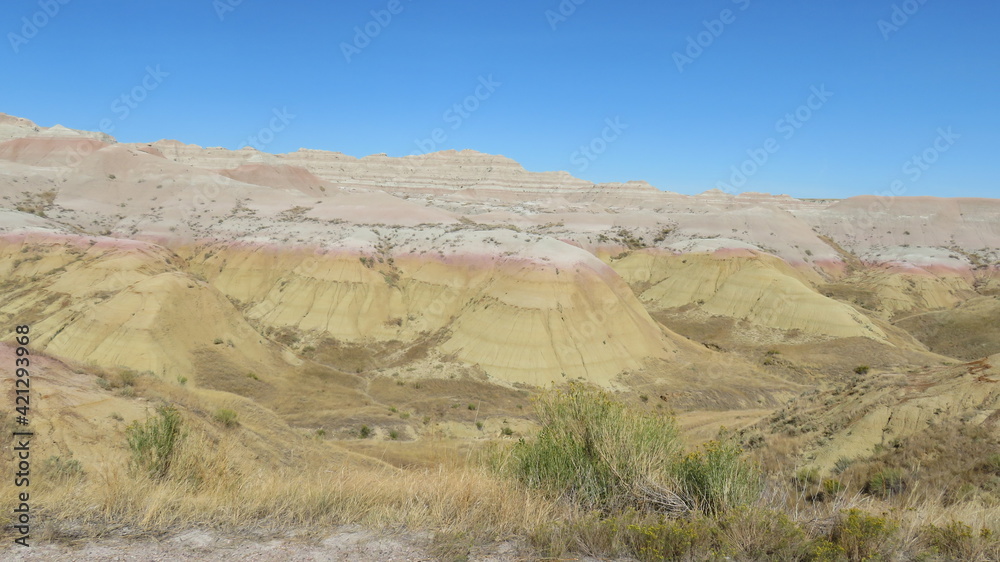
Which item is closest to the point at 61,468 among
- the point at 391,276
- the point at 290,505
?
the point at 290,505

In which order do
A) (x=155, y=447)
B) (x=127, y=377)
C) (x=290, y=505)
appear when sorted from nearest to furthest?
(x=290, y=505), (x=155, y=447), (x=127, y=377)

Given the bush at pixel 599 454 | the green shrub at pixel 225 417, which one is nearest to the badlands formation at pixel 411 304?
the green shrub at pixel 225 417

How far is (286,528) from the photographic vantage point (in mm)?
5562

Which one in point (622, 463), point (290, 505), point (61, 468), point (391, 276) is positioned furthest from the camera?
point (391, 276)

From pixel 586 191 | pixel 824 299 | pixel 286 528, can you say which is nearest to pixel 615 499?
pixel 286 528

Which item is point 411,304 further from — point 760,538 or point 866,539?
point 866,539

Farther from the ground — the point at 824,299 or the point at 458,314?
the point at 824,299

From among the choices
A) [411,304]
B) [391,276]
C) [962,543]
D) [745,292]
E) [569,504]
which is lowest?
[569,504]

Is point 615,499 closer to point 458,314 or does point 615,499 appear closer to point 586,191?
point 458,314

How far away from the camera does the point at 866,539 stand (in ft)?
16.7

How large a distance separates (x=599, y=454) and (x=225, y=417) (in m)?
11.5

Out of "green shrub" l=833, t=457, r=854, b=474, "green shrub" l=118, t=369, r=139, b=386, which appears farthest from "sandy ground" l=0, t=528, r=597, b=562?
"green shrub" l=833, t=457, r=854, b=474

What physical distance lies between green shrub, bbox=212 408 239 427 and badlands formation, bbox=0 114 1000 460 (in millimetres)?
2066

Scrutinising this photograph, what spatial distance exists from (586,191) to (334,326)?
13983cm
